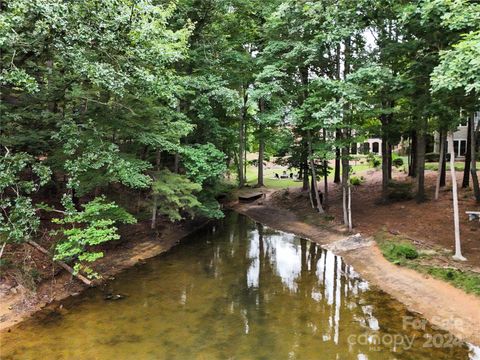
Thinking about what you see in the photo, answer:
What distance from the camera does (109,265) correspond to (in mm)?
14008

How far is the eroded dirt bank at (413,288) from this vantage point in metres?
9.40

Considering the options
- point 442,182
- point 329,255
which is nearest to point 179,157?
point 329,255

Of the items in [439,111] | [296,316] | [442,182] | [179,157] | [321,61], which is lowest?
[296,316]

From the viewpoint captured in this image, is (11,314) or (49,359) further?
(11,314)

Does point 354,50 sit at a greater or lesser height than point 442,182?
greater

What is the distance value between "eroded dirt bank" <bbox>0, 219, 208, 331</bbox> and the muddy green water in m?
0.47

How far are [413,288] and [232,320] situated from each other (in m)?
5.70

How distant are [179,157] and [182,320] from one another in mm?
9413

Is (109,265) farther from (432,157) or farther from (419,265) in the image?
(432,157)

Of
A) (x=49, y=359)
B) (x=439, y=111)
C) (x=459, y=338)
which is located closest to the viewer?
(x=49, y=359)

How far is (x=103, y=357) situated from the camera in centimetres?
830

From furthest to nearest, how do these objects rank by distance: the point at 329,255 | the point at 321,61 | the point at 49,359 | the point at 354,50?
the point at 321,61 < the point at 354,50 < the point at 329,255 < the point at 49,359

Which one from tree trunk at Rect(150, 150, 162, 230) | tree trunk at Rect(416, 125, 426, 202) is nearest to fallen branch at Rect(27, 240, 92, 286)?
tree trunk at Rect(150, 150, 162, 230)

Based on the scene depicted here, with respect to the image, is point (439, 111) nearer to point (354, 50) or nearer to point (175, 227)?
point (354, 50)
